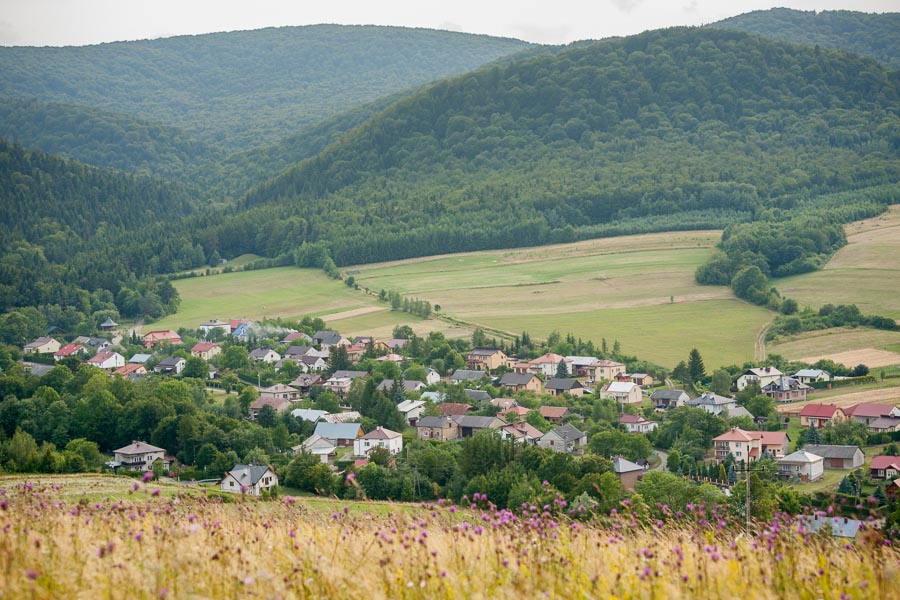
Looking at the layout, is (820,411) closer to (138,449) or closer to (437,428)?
(437,428)

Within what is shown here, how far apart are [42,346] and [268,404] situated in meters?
27.2

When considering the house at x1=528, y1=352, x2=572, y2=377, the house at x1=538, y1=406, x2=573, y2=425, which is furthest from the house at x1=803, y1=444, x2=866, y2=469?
the house at x1=528, y1=352, x2=572, y2=377

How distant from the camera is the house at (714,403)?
44.1m

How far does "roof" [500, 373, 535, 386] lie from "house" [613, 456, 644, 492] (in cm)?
1858

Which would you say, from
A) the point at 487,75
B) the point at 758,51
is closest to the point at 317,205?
the point at 487,75

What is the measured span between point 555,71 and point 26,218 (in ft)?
254

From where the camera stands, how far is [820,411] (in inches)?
1609

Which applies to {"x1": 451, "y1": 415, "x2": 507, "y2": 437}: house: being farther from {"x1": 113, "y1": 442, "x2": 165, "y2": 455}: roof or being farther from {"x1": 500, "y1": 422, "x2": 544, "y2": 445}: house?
{"x1": 113, "y1": 442, "x2": 165, "y2": 455}: roof

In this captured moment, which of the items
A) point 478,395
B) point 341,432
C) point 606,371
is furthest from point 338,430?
point 606,371

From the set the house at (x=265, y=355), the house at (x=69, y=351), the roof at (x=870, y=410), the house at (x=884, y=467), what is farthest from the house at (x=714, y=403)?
the house at (x=69, y=351)

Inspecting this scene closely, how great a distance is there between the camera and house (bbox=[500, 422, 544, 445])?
40.3 m

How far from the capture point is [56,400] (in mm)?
41875

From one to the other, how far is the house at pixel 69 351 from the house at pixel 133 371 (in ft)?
16.8

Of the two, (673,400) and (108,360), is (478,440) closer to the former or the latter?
(673,400)
